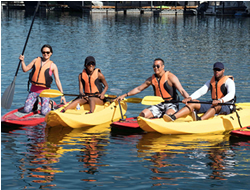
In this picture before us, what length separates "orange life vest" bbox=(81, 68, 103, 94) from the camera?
11133 mm

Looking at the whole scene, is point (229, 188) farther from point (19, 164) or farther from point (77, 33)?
point (77, 33)

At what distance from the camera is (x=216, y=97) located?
1038cm

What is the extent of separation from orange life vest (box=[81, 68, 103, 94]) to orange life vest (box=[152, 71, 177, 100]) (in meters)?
1.57

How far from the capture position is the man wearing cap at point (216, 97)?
1008 centimetres

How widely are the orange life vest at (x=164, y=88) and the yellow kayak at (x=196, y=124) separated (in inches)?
25.2

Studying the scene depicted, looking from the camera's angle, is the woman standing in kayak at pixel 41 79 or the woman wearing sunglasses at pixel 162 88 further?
the woman standing in kayak at pixel 41 79

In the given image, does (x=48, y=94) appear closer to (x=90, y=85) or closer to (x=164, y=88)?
(x=90, y=85)

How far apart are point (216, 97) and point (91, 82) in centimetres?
306

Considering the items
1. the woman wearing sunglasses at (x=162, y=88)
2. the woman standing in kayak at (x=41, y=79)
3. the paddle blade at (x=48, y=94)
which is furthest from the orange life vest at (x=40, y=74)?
the woman wearing sunglasses at (x=162, y=88)

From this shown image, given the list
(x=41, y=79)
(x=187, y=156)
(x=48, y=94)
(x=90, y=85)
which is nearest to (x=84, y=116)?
(x=90, y=85)

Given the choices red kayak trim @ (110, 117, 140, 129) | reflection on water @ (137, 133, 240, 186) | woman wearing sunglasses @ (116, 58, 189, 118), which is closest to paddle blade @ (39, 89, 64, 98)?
red kayak trim @ (110, 117, 140, 129)

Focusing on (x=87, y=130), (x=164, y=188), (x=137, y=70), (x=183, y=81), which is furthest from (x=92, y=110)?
(x=137, y=70)

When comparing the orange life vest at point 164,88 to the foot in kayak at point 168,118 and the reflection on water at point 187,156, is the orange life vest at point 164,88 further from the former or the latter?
the reflection on water at point 187,156

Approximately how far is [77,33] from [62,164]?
32822mm
